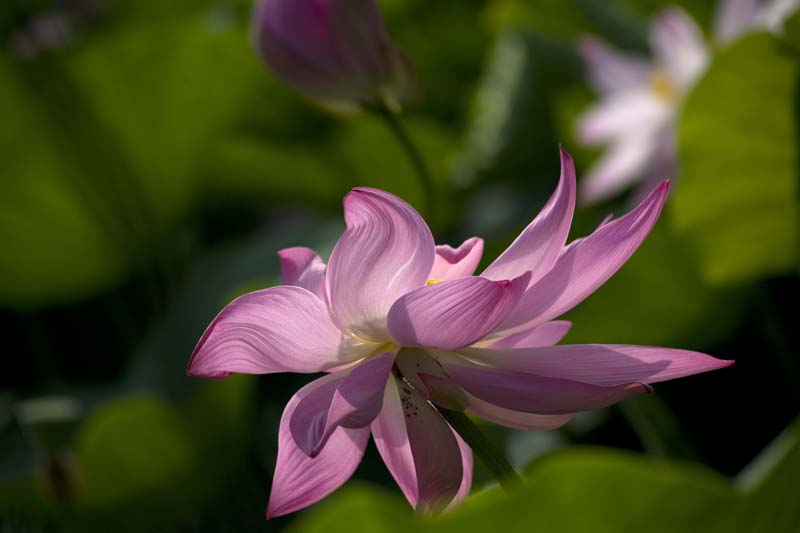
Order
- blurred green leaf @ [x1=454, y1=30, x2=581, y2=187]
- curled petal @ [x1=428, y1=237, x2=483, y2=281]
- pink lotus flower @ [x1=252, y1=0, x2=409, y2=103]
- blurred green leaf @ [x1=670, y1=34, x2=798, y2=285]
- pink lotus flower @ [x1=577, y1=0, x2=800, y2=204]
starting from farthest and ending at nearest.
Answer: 1. blurred green leaf @ [x1=454, y1=30, x2=581, y2=187]
2. pink lotus flower @ [x1=577, y1=0, x2=800, y2=204]
3. blurred green leaf @ [x1=670, y1=34, x2=798, y2=285]
4. pink lotus flower @ [x1=252, y1=0, x2=409, y2=103]
5. curled petal @ [x1=428, y1=237, x2=483, y2=281]

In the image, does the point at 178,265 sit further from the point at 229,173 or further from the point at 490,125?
the point at 490,125

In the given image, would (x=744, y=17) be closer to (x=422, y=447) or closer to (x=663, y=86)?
(x=663, y=86)

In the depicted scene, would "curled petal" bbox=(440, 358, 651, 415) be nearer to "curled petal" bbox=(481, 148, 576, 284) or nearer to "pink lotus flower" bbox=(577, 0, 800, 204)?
"curled petal" bbox=(481, 148, 576, 284)

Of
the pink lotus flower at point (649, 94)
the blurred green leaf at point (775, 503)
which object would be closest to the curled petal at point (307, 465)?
the blurred green leaf at point (775, 503)

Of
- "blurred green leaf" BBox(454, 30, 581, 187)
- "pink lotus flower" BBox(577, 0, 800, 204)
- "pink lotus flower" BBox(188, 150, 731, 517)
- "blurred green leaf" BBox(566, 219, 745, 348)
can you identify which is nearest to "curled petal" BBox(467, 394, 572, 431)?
"pink lotus flower" BBox(188, 150, 731, 517)

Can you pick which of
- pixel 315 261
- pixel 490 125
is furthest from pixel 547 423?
pixel 490 125
